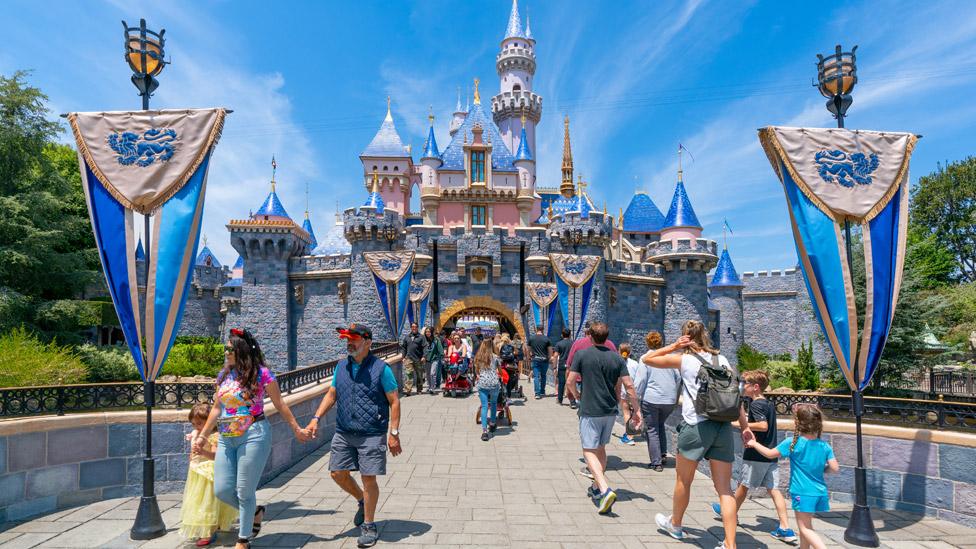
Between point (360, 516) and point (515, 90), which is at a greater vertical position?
point (515, 90)

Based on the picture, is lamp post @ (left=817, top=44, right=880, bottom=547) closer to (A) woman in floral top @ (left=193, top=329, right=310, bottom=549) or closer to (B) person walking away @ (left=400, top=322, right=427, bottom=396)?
(A) woman in floral top @ (left=193, top=329, right=310, bottom=549)

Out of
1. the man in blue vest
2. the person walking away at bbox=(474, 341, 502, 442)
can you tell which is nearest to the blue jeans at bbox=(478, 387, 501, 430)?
the person walking away at bbox=(474, 341, 502, 442)

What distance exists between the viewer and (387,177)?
36.8 metres

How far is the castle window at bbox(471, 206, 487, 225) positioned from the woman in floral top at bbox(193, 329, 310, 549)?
24217 mm

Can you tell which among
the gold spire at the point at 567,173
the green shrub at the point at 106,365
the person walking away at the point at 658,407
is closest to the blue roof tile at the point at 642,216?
the gold spire at the point at 567,173

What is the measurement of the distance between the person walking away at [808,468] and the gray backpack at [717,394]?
43cm

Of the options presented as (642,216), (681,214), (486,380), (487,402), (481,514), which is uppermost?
(642,216)

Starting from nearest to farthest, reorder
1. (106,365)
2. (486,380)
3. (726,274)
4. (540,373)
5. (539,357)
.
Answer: (486,380) → (539,357) → (540,373) → (106,365) → (726,274)

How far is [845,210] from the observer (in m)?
4.87

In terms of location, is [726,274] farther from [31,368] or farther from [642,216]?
[31,368]

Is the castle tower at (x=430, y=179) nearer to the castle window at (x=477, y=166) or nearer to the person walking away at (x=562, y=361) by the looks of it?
the castle window at (x=477, y=166)

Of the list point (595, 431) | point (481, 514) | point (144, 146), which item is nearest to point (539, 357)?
point (595, 431)

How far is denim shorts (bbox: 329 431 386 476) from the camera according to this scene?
12.9ft

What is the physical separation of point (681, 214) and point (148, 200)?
24.3 metres
